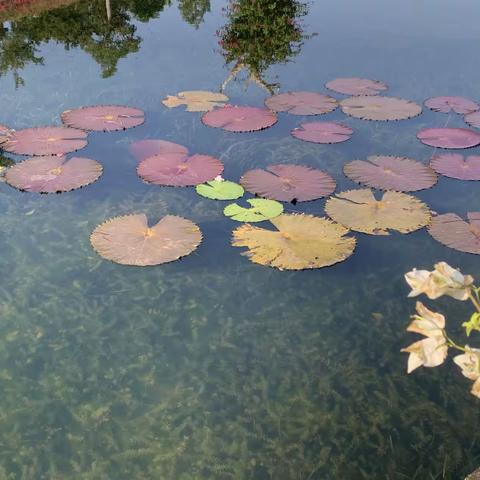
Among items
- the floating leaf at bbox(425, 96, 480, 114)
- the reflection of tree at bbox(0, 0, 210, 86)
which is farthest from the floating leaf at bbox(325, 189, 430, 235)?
the reflection of tree at bbox(0, 0, 210, 86)

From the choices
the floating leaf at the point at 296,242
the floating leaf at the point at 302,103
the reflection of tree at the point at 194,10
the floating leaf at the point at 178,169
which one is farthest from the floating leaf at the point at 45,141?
the reflection of tree at the point at 194,10

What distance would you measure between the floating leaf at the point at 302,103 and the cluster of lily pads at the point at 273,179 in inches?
0.4

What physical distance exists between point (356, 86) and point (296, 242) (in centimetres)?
333

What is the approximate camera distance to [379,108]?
5574mm

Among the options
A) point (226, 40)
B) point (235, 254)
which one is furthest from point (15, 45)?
point (235, 254)

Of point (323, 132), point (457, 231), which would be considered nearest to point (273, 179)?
point (323, 132)

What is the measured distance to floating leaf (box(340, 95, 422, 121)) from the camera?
5.43 m

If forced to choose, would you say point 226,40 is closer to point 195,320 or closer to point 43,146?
point 43,146

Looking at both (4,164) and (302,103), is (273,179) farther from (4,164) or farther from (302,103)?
(4,164)

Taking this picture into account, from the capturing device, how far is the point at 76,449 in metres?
2.32

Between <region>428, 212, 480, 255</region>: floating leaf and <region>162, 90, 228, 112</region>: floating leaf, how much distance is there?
8.90ft

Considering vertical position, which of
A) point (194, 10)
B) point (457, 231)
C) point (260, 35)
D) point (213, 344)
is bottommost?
point (213, 344)

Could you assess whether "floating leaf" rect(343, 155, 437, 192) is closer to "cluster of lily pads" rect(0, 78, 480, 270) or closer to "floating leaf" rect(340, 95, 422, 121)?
"cluster of lily pads" rect(0, 78, 480, 270)

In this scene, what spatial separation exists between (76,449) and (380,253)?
2246 millimetres
